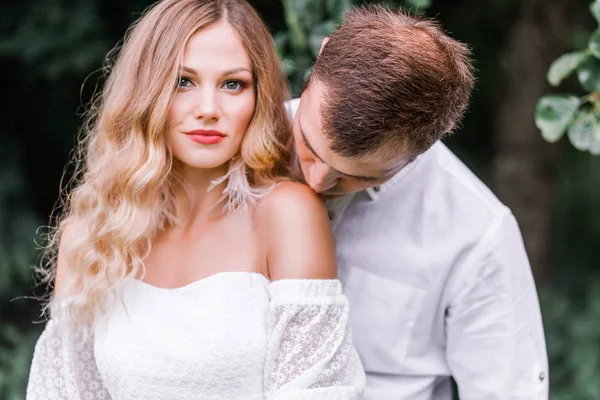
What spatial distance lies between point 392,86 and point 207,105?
16.5 inches

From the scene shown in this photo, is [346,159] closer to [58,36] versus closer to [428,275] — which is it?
[428,275]

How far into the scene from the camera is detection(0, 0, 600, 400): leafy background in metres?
3.30

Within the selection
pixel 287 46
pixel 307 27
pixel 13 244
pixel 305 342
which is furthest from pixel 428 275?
pixel 13 244

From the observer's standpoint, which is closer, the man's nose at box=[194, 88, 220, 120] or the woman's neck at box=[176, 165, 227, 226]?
the man's nose at box=[194, 88, 220, 120]

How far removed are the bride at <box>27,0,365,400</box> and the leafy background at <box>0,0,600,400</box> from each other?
128 cm

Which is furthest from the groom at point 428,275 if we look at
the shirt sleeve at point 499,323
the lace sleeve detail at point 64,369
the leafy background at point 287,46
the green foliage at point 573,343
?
the green foliage at point 573,343

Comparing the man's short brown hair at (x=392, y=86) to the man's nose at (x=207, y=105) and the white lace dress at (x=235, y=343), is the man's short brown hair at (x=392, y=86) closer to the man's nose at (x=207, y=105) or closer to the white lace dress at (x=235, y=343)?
the man's nose at (x=207, y=105)

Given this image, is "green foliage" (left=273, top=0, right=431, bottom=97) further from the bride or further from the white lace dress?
the white lace dress

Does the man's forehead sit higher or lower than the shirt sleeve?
higher

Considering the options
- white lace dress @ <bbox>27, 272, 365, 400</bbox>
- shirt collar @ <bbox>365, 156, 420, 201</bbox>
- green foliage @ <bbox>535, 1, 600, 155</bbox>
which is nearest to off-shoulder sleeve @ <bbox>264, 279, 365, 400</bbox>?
white lace dress @ <bbox>27, 272, 365, 400</bbox>

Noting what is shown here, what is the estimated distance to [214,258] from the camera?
1918 millimetres

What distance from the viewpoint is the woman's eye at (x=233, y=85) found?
6.12 feet

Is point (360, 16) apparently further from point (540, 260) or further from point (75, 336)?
point (540, 260)

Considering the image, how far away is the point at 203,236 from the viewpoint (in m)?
1.96
